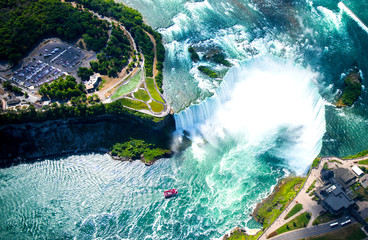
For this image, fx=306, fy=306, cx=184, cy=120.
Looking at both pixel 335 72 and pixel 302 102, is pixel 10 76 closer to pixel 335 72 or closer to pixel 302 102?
pixel 302 102

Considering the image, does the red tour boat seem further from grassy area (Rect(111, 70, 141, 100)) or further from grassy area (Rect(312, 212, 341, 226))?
grassy area (Rect(111, 70, 141, 100))

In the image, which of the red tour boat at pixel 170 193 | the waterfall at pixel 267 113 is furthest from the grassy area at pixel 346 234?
the red tour boat at pixel 170 193

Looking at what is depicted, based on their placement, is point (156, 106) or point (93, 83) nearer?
point (156, 106)

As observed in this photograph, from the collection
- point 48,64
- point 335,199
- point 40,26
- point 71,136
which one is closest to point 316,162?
point 335,199

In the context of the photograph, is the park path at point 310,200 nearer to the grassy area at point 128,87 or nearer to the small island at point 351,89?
the small island at point 351,89

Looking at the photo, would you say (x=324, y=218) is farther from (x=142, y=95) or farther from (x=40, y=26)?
(x=40, y=26)

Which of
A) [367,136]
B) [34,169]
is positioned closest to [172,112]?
[34,169]
